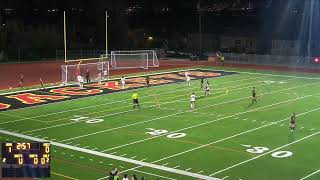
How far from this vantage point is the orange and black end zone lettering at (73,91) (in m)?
33.8

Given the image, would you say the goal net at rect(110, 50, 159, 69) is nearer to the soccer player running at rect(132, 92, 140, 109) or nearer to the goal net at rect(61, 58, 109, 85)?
the goal net at rect(61, 58, 109, 85)

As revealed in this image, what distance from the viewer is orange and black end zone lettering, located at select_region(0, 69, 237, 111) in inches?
1332

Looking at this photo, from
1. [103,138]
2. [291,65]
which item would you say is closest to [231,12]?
[291,65]

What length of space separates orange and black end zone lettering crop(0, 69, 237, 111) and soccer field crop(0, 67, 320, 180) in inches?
53.8

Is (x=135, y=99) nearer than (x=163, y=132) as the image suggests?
No

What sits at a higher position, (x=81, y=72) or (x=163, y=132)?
(x=81, y=72)

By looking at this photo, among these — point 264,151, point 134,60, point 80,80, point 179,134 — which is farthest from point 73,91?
point 134,60

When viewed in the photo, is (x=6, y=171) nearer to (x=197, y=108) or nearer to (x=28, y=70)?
(x=197, y=108)

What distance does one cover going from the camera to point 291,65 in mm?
61000

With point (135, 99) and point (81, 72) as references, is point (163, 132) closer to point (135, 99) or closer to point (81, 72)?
point (135, 99)

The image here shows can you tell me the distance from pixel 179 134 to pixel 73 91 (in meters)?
16.0

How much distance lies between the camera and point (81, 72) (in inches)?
1850

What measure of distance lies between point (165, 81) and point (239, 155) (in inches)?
955

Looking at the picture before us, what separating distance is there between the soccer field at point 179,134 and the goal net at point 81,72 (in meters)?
6.93
